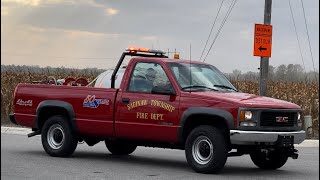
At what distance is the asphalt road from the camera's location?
10.1 metres

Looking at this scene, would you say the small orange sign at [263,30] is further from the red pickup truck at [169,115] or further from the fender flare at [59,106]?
the fender flare at [59,106]

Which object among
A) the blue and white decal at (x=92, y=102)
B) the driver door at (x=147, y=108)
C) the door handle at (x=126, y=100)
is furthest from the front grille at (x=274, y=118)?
the blue and white decal at (x=92, y=102)

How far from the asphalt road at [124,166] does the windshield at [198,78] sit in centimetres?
137

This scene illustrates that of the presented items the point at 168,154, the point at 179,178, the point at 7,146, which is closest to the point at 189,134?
the point at 179,178

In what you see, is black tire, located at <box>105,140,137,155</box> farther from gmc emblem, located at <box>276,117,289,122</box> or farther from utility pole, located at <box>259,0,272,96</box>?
utility pole, located at <box>259,0,272,96</box>

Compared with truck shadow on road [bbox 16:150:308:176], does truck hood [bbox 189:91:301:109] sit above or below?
above

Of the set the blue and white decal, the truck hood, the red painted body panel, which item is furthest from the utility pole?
the blue and white decal

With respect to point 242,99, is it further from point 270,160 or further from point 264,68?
point 264,68

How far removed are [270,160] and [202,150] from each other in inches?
62.5

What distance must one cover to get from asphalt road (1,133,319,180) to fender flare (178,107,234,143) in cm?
→ 72

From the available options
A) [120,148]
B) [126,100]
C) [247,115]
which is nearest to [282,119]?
[247,115]

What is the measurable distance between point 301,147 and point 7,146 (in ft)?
22.7

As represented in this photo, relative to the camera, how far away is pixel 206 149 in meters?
10.4

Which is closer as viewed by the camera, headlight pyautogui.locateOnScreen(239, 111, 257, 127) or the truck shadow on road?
headlight pyautogui.locateOnScreen(239, 111, 257, 127)
